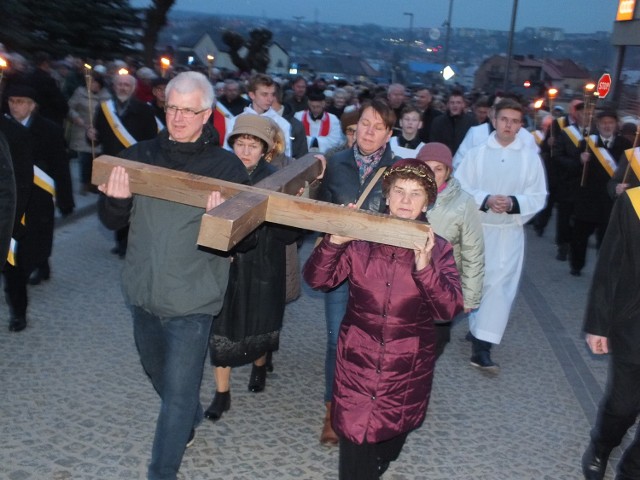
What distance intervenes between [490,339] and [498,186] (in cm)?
119

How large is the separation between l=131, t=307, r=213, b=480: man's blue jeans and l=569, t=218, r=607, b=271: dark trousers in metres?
6.95

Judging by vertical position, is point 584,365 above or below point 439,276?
below

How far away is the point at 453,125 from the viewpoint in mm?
11000

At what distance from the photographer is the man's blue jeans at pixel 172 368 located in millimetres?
3605

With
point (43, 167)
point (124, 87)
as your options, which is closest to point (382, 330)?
point (43, 167)

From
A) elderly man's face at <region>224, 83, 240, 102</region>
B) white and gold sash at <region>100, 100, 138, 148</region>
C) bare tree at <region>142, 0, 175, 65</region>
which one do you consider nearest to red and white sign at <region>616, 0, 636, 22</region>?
bare tree at <region>142, 0, 175, 65</region>

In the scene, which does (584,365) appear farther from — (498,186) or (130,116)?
(130,116)

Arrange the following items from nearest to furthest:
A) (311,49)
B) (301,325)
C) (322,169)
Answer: (322,169), (301,325), (311,49)

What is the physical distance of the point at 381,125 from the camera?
4.50 m

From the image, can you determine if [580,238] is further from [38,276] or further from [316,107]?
[38,276]

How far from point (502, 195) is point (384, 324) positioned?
2681 mm

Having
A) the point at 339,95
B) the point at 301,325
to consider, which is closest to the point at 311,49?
the point at 339,95

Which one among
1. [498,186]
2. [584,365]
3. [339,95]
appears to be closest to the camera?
[498,186]

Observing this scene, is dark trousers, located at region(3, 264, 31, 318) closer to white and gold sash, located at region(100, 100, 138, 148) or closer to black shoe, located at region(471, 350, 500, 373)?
white and gold sash, located at region(100, 100, 138, 148)
